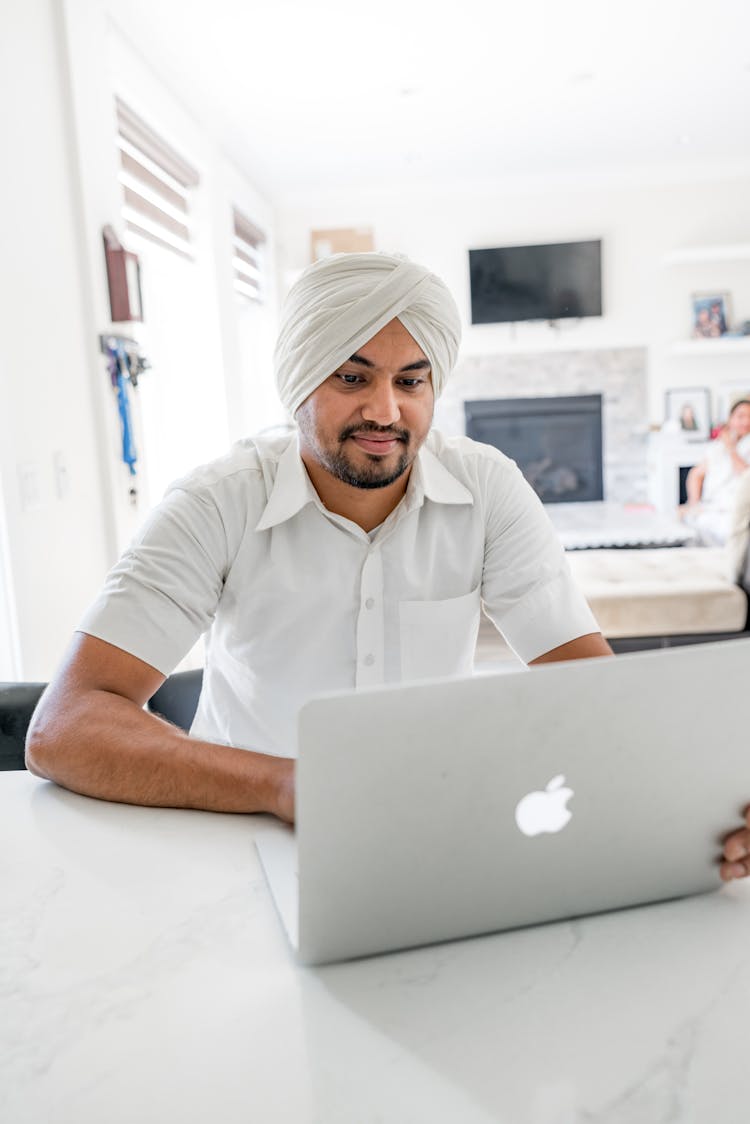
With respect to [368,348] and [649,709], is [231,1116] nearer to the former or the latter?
[649,709]

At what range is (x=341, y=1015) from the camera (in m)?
0.59

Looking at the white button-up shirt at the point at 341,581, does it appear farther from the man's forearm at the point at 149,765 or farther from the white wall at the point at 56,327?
the white wall at the point at 56,327

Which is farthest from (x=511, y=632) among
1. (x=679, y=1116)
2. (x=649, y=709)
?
(x=679, y=1116)

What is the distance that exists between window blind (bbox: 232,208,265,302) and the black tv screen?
1505 millimetres

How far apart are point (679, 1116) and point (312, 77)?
4.32 metres

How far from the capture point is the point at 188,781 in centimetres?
92

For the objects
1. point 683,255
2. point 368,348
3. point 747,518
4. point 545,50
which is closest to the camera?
point 368,348

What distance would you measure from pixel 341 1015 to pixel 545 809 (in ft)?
0.65

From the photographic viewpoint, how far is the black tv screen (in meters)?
6.35

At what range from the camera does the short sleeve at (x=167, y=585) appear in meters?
1.17

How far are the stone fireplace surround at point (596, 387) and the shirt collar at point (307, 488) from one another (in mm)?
5155

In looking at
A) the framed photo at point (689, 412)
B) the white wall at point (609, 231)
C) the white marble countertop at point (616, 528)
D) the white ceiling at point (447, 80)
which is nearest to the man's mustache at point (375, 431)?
the white ceiling at point (447, 80)

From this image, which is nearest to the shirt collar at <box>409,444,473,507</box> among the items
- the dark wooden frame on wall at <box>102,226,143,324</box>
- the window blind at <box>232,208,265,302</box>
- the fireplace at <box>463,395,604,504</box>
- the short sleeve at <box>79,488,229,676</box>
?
the short sleeve at <box>79,488,229,676</box>

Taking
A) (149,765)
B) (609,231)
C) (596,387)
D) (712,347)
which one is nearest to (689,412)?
(712,347)
